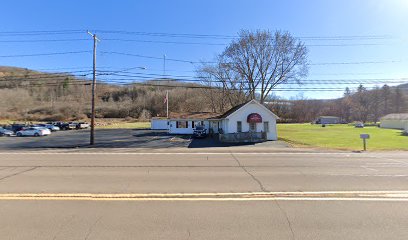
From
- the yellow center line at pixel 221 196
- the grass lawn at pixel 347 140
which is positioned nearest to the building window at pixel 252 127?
the grass lawn at pixel 347 140

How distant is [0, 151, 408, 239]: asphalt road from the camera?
5.26m

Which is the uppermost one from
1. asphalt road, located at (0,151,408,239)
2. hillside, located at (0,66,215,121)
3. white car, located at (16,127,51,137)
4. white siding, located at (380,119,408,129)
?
hillside, located at (0,66,215,121)

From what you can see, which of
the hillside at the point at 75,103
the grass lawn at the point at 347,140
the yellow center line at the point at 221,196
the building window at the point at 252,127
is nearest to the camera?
the yellow center line at the point at 221,196

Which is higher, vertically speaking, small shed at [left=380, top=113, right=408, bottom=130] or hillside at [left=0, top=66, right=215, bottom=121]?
hillside at [left=0, top=66, right=215, bottom=121]

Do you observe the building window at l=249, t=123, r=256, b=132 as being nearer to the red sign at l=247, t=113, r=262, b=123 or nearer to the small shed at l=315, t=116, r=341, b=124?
the red sign at l=247, t=113, r=262, b=123

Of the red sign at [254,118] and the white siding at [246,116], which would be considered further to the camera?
the white siding at [246,116]

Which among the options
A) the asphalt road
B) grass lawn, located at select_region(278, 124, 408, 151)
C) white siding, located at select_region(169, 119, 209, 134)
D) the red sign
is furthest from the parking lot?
the asphalt road
